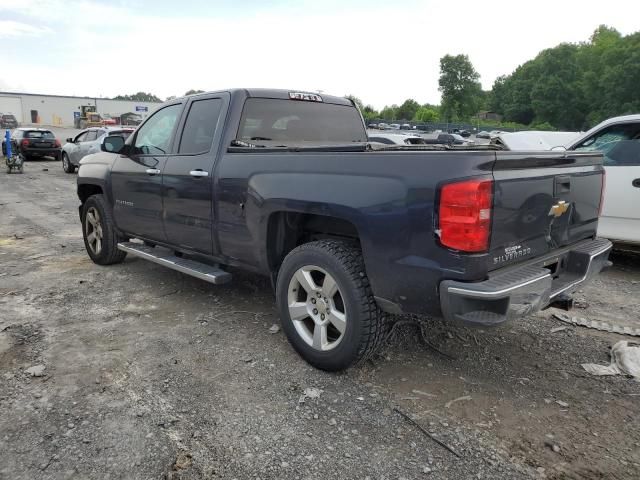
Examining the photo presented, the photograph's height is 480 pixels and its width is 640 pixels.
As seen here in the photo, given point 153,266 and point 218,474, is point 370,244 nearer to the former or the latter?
point 218,474

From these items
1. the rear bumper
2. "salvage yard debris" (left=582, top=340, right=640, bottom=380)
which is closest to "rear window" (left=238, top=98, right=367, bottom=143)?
the rear bumper

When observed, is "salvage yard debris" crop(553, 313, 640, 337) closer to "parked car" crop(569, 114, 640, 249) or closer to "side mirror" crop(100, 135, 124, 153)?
"parked car" crop(569, 114, 640, 249)

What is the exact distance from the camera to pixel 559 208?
314 centimetres

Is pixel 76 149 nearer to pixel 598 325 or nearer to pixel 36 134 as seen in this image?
pixel 36 134

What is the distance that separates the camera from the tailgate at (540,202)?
2.69 m

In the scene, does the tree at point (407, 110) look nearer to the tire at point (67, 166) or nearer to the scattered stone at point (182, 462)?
the tire at point (67, 166)

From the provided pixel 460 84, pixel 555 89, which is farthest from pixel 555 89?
pixel 460 84

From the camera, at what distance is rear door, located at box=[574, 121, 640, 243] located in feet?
18.2

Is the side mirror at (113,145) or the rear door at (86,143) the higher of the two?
the side mirror at (113,145)

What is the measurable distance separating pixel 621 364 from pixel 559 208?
1.27 meters

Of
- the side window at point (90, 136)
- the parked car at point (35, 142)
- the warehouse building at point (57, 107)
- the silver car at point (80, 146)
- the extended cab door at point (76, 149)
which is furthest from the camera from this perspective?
the warehouse building at point (57, 107)

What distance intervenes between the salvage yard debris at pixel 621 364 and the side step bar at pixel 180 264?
276cm

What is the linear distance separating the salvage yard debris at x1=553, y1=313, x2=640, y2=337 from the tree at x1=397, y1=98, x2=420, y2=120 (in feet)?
316

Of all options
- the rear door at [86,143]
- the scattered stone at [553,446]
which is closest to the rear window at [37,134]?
the rear door at [86,143]
